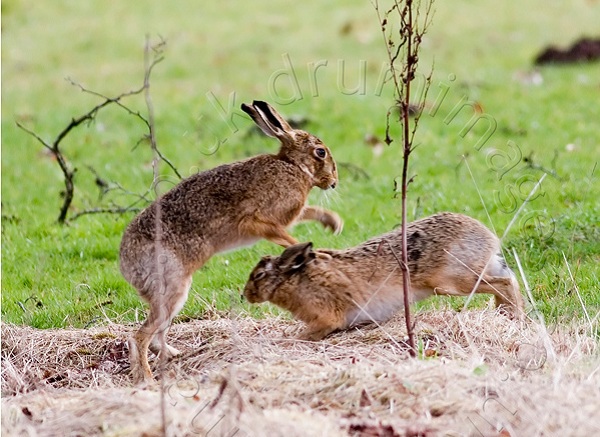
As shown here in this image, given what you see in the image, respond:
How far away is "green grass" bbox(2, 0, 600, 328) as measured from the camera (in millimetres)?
8086

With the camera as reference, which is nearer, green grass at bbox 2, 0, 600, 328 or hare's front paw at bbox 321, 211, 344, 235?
hare's front paw at bbox 321, 211, 344, 235

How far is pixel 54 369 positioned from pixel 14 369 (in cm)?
26

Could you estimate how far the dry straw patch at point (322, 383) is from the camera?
188 inches

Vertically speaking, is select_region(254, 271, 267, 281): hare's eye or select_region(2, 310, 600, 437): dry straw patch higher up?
select_region(254, 271, 267, 281): hare's eye

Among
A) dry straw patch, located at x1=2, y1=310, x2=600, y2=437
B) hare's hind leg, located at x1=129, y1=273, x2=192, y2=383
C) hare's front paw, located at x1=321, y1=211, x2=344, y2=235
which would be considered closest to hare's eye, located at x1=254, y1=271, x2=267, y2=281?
dry straw patch, located at x1=2, y1=310, x2=600, y2=437

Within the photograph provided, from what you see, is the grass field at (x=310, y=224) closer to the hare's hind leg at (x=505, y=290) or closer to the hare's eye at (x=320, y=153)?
the hare's hind leg at (x=505, y=290)

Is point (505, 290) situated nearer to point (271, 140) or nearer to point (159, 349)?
point (159, 349)

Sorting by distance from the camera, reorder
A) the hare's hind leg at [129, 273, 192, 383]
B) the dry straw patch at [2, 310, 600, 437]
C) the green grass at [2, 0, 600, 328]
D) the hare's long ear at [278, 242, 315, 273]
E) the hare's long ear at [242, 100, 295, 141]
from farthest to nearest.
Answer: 1. the green grass at [2, 0, 600, 328]
2. the hare's long ear at [242, 100, 295, 141]
3. the hare's long ear at [278, 242, 315, 273]
4. the hare's hind leg at [129, 273, 192, 383]
5. the dry straw patch at [2, 310, 600, 437]

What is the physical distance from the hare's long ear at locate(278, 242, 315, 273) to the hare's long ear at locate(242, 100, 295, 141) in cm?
90

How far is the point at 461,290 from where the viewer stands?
660cm

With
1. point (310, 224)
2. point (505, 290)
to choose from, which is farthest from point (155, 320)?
point (310, 224)

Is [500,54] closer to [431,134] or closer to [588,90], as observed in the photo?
[588,90]

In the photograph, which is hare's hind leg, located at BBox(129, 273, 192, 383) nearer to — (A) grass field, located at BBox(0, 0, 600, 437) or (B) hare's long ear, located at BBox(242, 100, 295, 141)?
(A) grass field, located at BBox(0, 0, 600, 437)

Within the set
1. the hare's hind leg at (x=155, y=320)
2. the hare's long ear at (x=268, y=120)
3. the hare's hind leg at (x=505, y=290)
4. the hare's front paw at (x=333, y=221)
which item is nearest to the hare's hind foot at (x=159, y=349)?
the hare's hind leg at (x=155, y=320)
